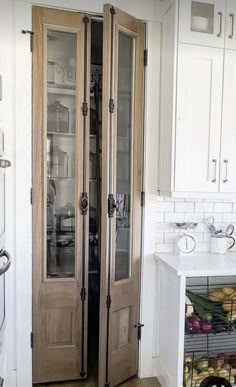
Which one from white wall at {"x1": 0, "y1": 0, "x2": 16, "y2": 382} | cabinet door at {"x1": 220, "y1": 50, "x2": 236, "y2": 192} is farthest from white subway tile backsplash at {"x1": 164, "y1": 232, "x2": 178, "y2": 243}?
white wall at {"x1": 0, "y1": 0, "x2": 16, "y2": 382}

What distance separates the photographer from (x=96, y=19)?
2.14 metres

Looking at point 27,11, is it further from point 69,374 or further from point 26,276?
point 69,374

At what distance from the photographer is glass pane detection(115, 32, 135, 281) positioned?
2109 millimetres

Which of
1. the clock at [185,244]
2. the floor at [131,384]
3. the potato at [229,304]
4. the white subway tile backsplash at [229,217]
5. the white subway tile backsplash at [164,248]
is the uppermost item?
the white subway tile backsplash at [229,217]

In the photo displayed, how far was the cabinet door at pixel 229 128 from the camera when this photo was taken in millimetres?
2027

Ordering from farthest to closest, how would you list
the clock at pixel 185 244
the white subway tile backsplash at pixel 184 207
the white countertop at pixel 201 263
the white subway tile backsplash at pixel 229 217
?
the white subway tile backsplash at pixel 229 217
the white subway tile backsplash at pixel 184 207
the clock at pixel 185 244
the white countertop at pixel 201 263

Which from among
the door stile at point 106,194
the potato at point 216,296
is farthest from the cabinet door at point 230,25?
the potato at point 216,296

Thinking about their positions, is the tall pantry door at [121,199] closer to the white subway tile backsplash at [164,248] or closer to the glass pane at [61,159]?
the white subway tile backsplash at [164,248]

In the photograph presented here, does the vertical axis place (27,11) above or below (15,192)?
above

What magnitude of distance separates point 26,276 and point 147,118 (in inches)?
51.8

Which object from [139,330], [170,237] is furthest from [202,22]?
[139,330]

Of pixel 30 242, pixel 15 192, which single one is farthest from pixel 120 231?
pixel 15 192

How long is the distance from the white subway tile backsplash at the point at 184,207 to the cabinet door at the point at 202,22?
1053mm

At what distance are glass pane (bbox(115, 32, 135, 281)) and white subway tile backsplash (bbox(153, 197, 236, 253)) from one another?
21 centimetres
